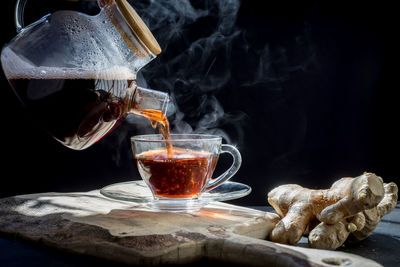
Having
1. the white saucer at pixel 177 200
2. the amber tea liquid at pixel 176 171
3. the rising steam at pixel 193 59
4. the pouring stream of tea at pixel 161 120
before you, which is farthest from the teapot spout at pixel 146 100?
the rising steam at pixel 193 59

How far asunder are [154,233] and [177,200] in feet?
1.06

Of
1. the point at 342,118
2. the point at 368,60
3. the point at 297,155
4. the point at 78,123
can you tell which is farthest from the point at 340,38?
the point at 78,123

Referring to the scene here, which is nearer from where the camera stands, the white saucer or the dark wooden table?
the dark wooden table

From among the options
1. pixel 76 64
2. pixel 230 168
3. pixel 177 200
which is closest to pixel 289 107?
pixel 230 168

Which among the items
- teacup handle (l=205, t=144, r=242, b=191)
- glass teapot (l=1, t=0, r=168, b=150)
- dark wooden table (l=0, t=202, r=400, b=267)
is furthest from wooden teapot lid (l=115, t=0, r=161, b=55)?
dark wooden table (l=0, t=202, r=400, b=267)

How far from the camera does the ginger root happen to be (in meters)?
1.17

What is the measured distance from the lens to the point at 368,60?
7.54 feet

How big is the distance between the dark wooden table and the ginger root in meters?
0.04

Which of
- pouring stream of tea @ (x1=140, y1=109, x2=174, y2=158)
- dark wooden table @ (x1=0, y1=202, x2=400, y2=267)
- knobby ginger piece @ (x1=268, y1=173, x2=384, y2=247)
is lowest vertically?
dark wooden table @ (x1=0, y1=202, x2=400, y2=267)

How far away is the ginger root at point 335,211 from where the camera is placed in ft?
3.83

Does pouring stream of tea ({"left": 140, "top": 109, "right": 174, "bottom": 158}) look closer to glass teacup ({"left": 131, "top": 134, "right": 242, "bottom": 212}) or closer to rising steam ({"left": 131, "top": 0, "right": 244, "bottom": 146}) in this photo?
glass teacup ({"left": 131, "top": 134, "right": 242, "bottom": 212})

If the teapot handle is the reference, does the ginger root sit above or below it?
below

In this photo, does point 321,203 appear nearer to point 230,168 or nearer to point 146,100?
point 230,168

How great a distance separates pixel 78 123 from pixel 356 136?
150 cm
